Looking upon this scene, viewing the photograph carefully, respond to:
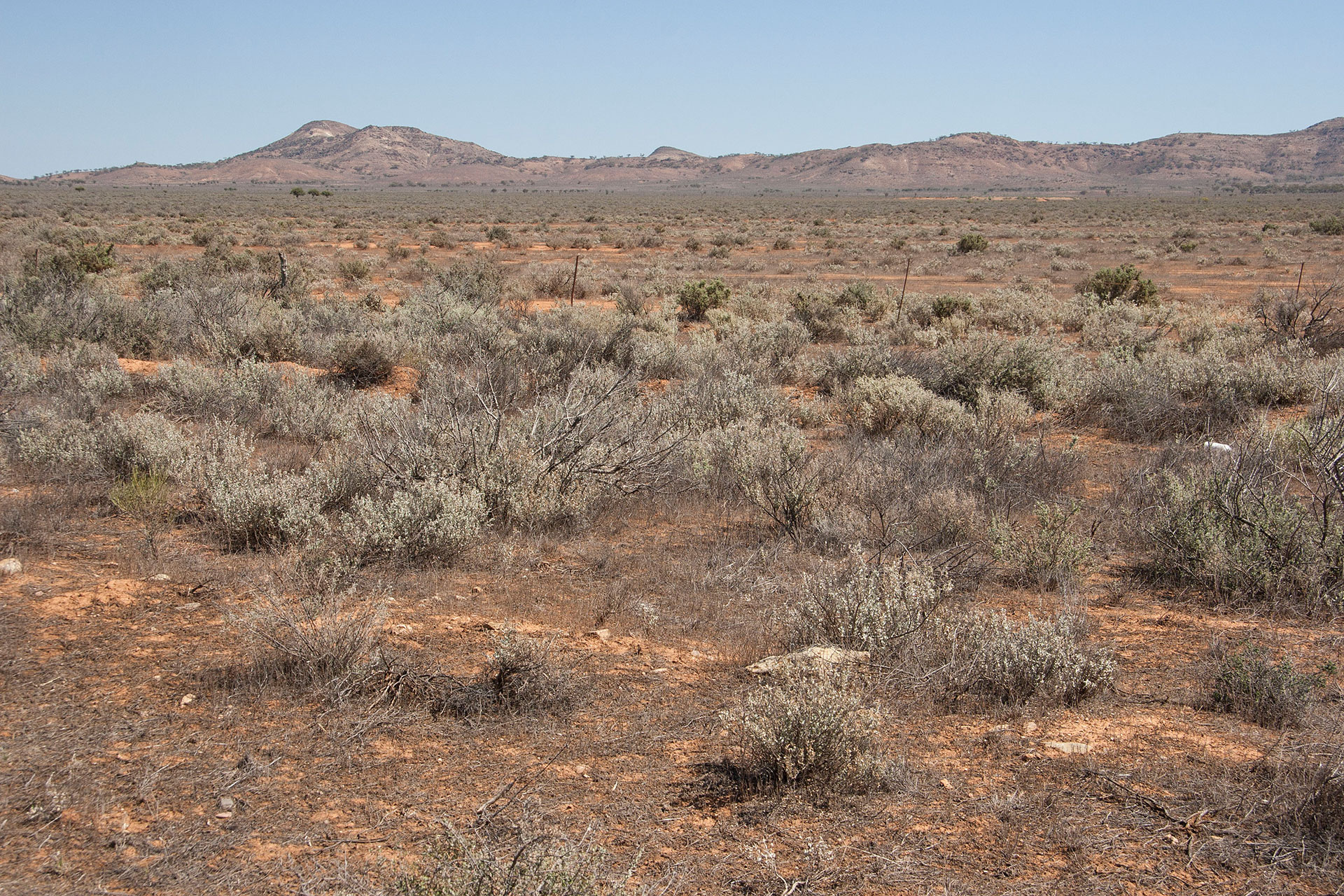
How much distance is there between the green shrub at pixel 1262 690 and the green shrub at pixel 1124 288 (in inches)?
612

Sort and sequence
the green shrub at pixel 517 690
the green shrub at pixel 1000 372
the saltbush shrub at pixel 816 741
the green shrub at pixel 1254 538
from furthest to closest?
the green shrub at pixel 1000 372, the green shrub at pixel 1254 538, the green shrub at pixel 517 690, the saltbush shrub at pixel 816 741

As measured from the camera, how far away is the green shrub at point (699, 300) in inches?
671

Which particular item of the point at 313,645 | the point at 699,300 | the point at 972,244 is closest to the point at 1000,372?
the point at 699,300

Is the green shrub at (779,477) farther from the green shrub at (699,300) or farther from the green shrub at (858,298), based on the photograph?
the green shrub at (858,298)

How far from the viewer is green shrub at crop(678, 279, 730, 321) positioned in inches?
671

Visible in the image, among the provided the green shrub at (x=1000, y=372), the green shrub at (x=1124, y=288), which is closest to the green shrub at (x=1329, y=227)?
the green shrub at (x=1124, y=288)

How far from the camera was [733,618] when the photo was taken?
488cm

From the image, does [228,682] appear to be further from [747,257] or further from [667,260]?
[747,257]

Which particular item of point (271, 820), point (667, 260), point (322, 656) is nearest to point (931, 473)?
point (322, 656)

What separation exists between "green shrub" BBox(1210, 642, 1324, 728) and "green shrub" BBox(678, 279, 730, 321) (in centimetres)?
1365

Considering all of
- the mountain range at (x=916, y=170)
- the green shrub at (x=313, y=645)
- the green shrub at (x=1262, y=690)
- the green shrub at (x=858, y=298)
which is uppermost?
the mountain range at (x=916, y=170)

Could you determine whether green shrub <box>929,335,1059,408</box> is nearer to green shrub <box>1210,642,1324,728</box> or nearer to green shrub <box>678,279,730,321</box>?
green shrub <box>1210,642,1324,728</box>

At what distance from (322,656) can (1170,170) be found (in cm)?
19038

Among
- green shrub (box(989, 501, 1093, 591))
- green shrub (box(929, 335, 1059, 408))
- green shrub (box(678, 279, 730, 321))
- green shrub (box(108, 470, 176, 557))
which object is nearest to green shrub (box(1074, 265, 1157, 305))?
green shrub (box(678, 279, 730, 321))
